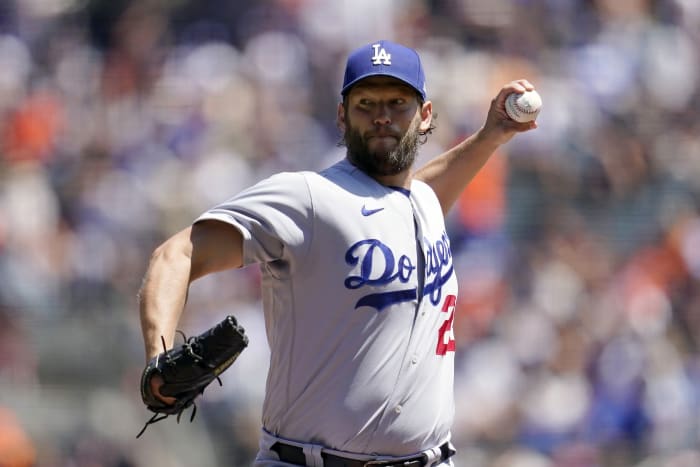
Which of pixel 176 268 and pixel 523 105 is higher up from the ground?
pixel 523 105

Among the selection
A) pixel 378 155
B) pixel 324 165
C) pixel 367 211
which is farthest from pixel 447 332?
pixel 324 165

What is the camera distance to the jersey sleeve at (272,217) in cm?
305

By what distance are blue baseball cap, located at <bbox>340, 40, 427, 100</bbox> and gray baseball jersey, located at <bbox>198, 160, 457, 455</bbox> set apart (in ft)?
1.17

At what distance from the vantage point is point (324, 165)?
23.5 feet

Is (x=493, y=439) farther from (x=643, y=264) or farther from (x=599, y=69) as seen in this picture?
(x=599, y=69)

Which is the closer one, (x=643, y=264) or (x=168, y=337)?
(x=168, y=337)

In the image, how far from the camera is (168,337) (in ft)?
9.18

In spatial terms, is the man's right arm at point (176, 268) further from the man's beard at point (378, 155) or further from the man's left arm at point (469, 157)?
the man's left arm at point (469, 157)

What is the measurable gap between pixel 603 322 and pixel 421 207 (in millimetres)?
3987

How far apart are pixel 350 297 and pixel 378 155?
1.53 feet

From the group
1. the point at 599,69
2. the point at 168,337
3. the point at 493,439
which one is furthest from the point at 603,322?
the point at 168,337

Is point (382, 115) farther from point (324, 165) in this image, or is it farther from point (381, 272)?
point (324, 165)

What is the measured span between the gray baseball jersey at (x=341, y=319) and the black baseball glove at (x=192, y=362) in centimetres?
43

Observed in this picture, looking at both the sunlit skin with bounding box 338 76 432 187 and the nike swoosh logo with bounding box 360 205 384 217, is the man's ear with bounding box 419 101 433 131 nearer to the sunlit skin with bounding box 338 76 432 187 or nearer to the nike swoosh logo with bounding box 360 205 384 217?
the sunlit skin with bounding box 338 76 432 187
